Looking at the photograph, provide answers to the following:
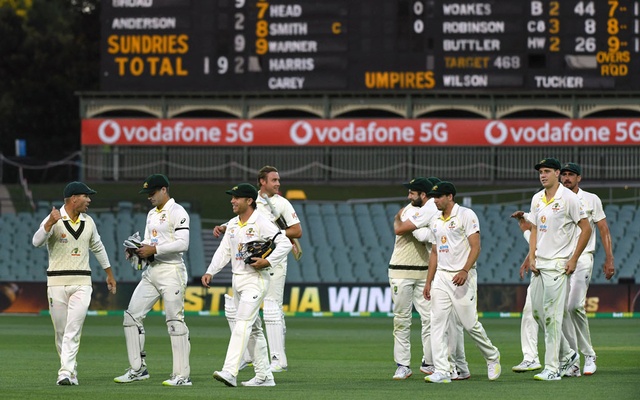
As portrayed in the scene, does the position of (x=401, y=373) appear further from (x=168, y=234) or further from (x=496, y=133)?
(x=496, y=133)

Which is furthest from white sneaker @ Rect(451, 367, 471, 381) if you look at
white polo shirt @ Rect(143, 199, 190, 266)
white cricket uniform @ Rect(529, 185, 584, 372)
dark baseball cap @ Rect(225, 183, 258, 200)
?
white polo shirt @ Rect(143, 199, 190, 266)

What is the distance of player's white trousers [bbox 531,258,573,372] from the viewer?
45.8 feet

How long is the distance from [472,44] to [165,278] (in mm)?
17655

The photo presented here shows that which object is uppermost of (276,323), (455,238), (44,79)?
(44,79)

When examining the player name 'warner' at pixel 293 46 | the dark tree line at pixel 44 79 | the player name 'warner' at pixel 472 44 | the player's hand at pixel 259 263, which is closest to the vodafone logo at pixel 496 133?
the player name 'warner' at pixel 472 44

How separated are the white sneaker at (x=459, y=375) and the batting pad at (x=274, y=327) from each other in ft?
6.35

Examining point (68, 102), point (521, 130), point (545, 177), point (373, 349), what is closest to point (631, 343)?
point (373, 349)

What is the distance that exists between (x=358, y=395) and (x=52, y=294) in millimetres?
3416

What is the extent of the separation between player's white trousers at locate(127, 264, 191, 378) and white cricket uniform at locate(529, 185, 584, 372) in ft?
11.5

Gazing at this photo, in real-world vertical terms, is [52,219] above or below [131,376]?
above

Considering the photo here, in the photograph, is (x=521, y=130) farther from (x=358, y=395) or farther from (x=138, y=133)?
(x=358, y=395)

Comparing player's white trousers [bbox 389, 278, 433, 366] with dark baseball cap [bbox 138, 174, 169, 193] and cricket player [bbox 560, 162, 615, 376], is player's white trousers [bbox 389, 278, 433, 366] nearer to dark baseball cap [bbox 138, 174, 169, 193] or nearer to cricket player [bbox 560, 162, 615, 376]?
cricket player [bbox 560, 162, 615, 376]

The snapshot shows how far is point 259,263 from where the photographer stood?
13.3m

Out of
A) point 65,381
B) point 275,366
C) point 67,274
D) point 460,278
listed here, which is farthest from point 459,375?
point 67,274
